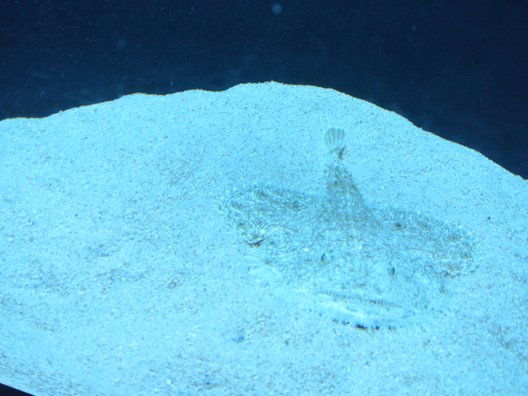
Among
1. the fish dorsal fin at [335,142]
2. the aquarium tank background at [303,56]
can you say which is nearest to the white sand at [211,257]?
the fish dorsal fin at [335,142]

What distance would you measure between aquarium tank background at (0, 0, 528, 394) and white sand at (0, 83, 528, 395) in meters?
0.22

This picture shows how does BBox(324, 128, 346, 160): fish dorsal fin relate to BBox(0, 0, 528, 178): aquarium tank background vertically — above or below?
below

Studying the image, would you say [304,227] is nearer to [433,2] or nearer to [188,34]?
[188,34]

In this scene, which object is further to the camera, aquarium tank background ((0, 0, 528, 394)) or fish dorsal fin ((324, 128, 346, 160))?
aquarium tank background ((0, 0, 528, 394))

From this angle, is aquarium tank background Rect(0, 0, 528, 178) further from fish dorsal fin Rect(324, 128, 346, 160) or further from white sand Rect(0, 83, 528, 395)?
fish dorsal fin Rect(324, 128, 346, 160)

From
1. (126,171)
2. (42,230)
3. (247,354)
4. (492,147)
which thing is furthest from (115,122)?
(492,147)

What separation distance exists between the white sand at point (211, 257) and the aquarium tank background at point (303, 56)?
223 millimetres

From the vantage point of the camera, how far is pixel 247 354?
2629 mm

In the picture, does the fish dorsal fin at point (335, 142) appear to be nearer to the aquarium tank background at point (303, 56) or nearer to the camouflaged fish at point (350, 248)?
the camouflaged fish at point (350, 248)

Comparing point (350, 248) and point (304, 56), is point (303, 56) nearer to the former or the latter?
point (304, 56)

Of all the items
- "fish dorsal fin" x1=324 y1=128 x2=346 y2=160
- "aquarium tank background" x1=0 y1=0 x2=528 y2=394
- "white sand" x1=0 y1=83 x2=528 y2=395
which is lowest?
"white sand" x1=0 y1=83 x2=528 y2=395

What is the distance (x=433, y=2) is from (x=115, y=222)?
4.13m

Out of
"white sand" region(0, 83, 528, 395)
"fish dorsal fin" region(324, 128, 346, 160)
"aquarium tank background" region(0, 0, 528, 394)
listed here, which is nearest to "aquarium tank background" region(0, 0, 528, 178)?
"aquarium tank background" region(0, 0, 528, 394)

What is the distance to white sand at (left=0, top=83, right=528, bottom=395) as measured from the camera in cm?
252
